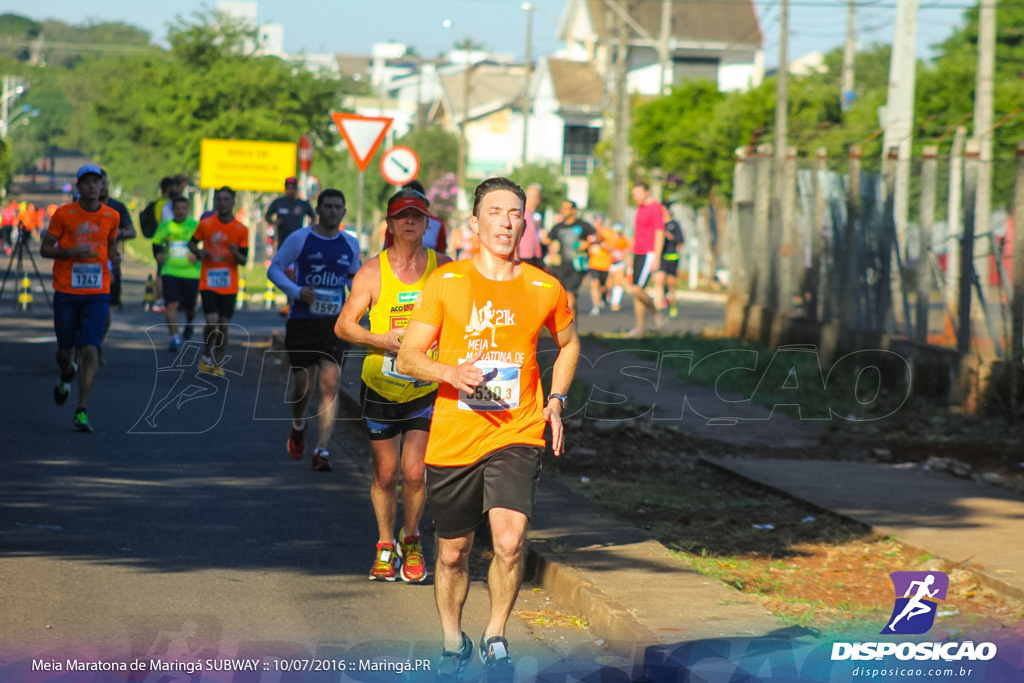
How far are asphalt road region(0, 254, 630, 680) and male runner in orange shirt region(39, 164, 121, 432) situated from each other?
55 centimetres

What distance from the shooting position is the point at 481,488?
5.44m

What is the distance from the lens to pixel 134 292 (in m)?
30.5

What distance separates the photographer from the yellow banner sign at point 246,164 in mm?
36750

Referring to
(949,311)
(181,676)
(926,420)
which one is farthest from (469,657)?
(949,311)

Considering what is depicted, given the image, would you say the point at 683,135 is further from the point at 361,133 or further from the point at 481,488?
the point at 481,488

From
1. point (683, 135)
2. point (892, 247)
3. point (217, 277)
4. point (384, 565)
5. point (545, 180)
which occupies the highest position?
point (683, 135)

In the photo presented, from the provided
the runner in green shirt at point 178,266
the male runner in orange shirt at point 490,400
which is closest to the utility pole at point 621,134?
the runner in green shirt at point 178,266

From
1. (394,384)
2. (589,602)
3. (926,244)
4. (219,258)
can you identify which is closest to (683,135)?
(926,244)

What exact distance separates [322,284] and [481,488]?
14.8 feet

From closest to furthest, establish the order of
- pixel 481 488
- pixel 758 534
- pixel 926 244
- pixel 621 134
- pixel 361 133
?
1. pixel 481 488
2. pixel 758 534
3. pixel 926 244
4. pixel 361 133
5. pixel 621 134

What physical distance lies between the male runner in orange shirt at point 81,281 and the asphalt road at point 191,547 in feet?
1.81

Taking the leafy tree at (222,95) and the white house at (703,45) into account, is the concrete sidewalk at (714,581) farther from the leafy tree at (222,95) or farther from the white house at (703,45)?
the white house at (703,45)

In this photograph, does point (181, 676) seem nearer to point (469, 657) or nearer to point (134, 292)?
point (469, 657)

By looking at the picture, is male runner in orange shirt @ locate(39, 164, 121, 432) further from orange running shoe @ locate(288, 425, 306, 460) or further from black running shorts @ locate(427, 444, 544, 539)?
black running shorts @ locate(427, 444, 544, 539)
